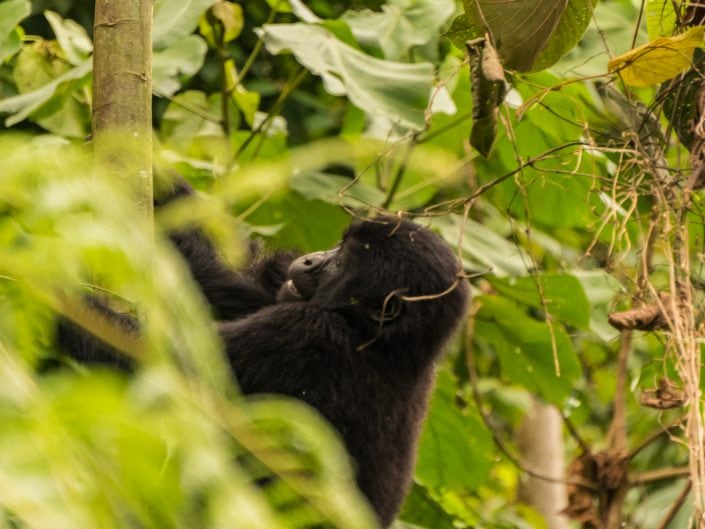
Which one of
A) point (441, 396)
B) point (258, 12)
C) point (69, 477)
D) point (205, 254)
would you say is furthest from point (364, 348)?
point (258, 12)

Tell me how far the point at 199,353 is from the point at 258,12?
491 cm

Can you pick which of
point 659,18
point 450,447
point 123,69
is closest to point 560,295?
point 450,447

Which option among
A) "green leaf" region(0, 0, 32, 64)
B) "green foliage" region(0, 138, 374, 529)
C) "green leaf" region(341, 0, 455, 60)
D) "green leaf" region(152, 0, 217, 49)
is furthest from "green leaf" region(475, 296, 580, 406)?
"green foliage" region(0, 138, 374, 529)

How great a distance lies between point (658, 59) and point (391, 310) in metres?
1.07

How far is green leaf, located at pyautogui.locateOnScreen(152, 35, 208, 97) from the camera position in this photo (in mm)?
4121

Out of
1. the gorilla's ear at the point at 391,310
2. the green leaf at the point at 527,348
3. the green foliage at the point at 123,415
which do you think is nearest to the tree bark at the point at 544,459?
the green leaf at the point at 527,348

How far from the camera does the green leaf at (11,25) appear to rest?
3779 millimetres

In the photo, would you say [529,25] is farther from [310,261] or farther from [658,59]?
[310,261]

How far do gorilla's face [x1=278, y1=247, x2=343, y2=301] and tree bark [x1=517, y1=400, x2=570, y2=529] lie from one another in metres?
2.43

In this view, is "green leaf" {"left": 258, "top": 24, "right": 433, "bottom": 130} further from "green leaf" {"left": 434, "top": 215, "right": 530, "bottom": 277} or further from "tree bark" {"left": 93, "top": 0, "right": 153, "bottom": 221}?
"tree bark" {"left": 93, "top": 0, "right": 153, "bottom": 221}

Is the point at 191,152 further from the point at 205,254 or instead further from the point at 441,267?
the point at 441,267

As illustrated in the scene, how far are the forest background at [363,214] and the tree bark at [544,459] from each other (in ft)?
0.05

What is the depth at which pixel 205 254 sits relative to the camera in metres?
3.56

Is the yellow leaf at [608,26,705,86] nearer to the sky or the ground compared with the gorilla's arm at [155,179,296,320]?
nearer to the sky
